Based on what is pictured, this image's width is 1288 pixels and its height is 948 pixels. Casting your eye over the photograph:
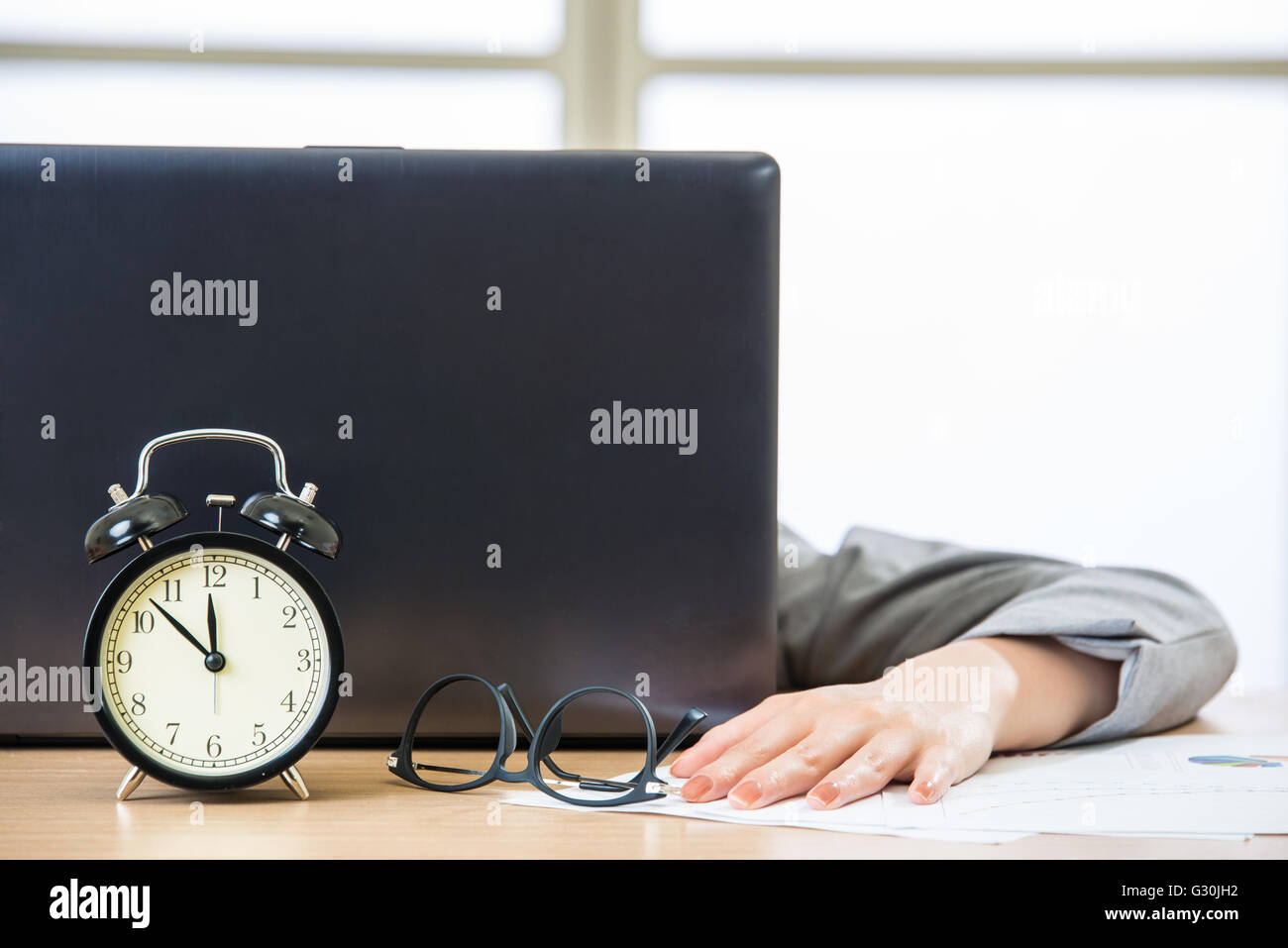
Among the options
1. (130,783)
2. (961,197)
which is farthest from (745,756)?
(961,197)

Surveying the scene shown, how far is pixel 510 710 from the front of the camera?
0.73 metres

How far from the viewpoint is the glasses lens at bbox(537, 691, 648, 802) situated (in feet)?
2.36

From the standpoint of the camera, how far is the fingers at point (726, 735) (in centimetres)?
72

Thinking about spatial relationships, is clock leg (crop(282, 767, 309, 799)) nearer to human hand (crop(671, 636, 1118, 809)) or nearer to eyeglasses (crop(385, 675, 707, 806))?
eyeglasses (crop(385, 675, 707, 806))

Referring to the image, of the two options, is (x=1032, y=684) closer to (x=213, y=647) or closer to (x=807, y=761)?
(x=807, y=761)

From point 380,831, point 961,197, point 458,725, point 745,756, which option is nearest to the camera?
point 380,831

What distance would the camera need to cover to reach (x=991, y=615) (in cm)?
106

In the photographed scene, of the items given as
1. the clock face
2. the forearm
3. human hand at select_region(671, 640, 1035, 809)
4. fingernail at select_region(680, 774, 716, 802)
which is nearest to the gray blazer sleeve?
the forearm

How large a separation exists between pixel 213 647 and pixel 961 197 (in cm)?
261

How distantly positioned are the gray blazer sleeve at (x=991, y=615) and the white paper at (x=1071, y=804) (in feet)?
0.32

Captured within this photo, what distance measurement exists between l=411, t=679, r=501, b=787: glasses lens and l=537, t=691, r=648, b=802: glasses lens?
0.18 feet
